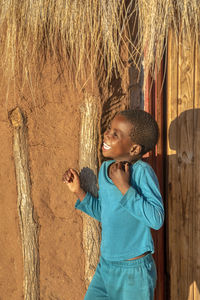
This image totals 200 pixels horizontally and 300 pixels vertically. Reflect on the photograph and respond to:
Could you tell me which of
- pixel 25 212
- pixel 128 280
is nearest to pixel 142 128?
pixel 128 280

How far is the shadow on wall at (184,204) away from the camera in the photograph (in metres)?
2.35

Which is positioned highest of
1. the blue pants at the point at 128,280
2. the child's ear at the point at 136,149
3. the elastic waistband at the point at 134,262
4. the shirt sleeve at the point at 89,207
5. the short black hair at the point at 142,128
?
the short black hair at the point at 142,128

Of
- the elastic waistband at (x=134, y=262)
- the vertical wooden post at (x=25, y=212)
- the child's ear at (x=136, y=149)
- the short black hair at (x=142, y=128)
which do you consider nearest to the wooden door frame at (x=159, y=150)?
the short black hair at (x=142, y=128)

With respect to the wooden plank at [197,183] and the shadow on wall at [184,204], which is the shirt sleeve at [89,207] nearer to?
the shadow on wall at [184,204]

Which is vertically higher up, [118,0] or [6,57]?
[118,0]

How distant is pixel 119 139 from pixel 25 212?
0.94m

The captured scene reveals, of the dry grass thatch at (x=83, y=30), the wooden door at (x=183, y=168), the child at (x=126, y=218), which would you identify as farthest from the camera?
the wooden door at (x=183, y=168)

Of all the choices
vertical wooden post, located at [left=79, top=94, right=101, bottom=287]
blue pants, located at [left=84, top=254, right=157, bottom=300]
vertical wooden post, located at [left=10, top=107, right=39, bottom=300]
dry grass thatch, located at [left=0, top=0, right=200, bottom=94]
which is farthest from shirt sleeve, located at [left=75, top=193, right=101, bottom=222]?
dry grass thatch, located at [left=0, top=0, right=200, bottom=94]

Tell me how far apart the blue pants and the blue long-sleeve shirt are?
0.05 meters

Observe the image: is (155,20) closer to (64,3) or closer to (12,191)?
(64,3)

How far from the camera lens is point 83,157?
216cm

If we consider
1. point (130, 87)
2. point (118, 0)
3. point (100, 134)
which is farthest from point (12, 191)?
point (118, 0)

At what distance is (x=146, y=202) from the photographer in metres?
1.70

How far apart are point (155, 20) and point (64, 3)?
554mm
